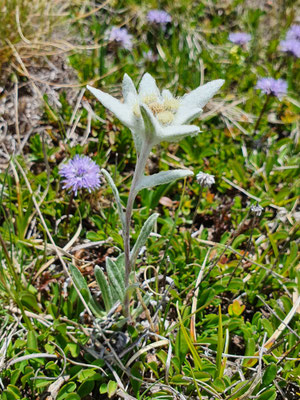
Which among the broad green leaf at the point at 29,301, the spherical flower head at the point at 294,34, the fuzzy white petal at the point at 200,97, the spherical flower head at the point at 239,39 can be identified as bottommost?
the broad green leaf at the point at 29,301

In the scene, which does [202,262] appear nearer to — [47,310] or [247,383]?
[247,383]

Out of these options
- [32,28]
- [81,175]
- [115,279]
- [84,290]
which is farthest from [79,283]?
[32,28]

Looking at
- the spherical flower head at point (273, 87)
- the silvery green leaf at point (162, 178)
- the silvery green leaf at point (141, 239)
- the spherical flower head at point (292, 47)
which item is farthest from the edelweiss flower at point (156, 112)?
the spherical flower head at point (292, 47)

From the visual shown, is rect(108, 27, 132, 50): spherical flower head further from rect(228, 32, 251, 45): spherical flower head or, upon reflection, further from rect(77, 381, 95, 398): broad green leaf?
rect(77, 381, 95, 398): broad green leaf

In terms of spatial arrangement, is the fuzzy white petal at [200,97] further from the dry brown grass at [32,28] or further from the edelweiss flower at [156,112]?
the dry brown grass at [32,28]

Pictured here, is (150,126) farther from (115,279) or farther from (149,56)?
(149,56)

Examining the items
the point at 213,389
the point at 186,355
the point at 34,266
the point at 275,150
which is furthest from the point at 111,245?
the point at 275,150

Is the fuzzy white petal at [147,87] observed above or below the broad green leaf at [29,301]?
above
